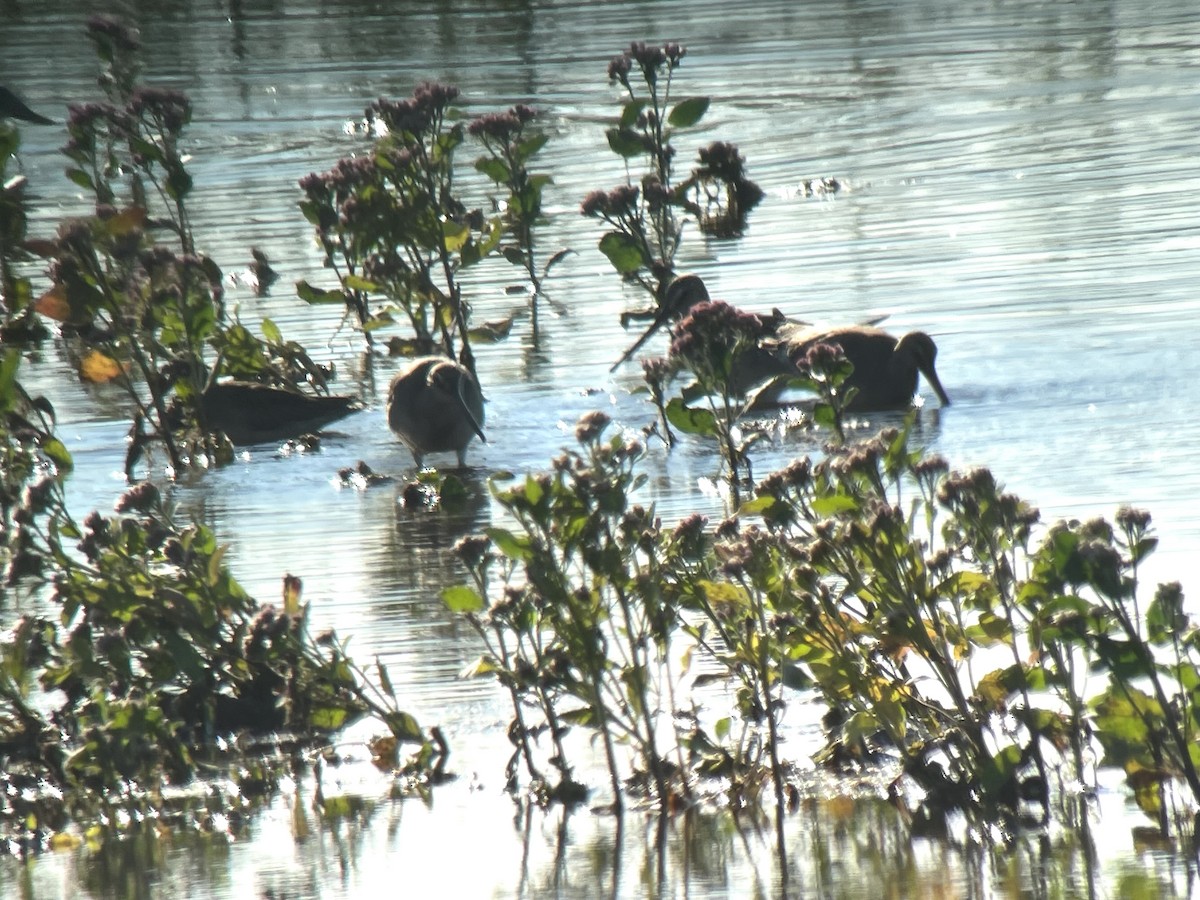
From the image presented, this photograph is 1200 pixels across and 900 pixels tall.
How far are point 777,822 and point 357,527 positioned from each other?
3087 millimetres

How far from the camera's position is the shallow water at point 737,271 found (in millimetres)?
4539

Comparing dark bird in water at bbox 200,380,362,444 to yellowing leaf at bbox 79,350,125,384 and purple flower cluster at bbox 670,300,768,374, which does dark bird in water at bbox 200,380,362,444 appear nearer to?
yellowing leaf at bbox 79,350,125,384

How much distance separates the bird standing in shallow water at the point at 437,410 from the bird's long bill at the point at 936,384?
1.78 metres

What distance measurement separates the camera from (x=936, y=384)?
814 centimetres

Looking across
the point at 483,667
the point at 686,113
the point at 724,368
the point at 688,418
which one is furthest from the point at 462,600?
the point at 686,113

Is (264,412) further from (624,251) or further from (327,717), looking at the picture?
(327,717)

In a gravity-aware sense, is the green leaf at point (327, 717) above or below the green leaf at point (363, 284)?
below

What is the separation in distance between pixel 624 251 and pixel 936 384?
164 cm

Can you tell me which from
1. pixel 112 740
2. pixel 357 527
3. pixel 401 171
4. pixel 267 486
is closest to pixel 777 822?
pixel 112 740

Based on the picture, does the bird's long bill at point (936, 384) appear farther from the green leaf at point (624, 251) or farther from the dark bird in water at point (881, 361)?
the green leaf at point (624, 251)

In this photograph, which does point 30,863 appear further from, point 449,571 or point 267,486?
point 267,486

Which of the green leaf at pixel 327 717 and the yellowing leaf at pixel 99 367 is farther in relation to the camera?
the yellowing leaf at pixel 99 367

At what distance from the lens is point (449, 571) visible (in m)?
6.09

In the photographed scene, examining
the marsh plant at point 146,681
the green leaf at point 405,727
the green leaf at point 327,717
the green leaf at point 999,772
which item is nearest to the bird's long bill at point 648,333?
the marsh plant at point 146,681
